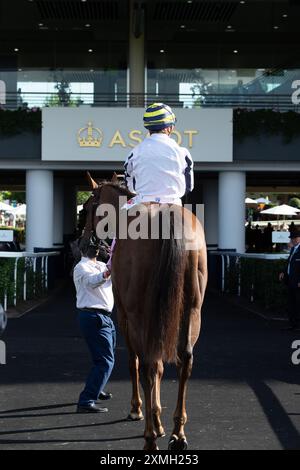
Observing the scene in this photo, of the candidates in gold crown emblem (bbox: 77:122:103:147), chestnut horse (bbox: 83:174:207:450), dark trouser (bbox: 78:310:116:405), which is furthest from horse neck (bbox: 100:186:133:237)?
gold crown emblem (bbox: 77:122:103:147)

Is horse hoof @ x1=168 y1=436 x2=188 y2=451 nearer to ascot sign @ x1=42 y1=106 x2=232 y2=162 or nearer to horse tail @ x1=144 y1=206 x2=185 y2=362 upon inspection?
horse tail @ x1=144 y1=206 x2=185 y2=362

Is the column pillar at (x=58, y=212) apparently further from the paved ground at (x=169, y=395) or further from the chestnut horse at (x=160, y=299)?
the chestnut horse at (x=160, y=299)

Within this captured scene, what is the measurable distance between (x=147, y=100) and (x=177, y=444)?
67.0 ft

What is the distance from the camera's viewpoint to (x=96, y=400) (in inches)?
293

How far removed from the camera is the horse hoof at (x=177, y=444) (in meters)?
5.68

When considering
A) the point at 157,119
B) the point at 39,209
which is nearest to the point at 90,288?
the point at 157,119

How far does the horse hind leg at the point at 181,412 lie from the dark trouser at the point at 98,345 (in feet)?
4.45

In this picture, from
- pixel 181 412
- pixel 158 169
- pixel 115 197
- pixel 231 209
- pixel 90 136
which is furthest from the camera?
pixel 231 209

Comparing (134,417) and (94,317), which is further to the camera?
(94,317)

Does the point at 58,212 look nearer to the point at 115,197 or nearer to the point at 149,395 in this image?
the point at 115,197

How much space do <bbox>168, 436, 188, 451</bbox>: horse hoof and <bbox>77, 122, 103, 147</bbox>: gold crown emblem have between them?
1780cm

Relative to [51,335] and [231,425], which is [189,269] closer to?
[231,425]

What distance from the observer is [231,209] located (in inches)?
956
